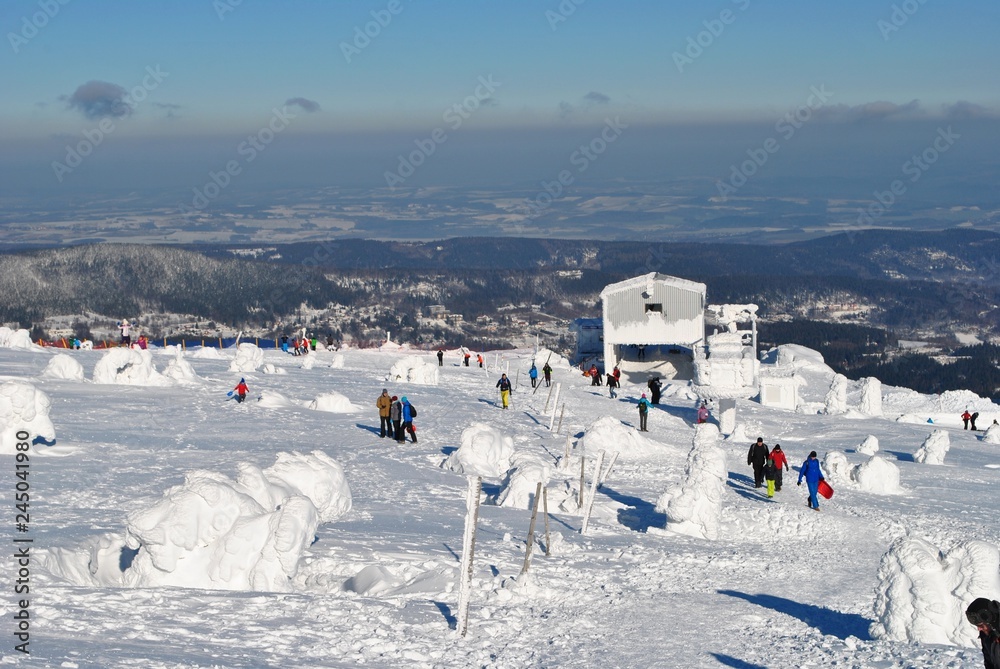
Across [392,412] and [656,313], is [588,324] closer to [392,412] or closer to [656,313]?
[656,313]

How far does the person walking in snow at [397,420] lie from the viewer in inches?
866

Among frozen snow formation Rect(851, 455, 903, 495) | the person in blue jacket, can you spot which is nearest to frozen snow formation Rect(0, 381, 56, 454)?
the person in blue jacket

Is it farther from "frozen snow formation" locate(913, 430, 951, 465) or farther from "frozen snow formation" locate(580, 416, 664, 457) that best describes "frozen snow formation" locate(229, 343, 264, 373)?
"frozen snow formation" locate(913, 430, 951, 465)

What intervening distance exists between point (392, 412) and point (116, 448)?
5.32 meters

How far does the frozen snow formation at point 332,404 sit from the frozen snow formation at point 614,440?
600 centimetres

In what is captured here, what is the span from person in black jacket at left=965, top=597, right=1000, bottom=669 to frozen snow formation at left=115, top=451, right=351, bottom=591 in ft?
21.9

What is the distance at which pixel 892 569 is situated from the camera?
10.5 metres

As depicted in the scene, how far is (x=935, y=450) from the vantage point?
80.8 ft

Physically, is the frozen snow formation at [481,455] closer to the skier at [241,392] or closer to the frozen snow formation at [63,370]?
the skier at [241,392]

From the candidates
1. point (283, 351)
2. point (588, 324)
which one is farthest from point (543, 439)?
point (588, 324)

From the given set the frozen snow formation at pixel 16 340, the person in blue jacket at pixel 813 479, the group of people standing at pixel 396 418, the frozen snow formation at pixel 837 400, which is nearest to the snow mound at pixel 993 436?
the frozen snow formation at pixel 837 400

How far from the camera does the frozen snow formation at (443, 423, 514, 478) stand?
19.8m

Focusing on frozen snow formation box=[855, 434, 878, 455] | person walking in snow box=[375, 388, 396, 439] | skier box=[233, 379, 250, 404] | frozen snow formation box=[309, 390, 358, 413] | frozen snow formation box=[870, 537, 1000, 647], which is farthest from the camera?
frozen snow formation box=[309, 390, 358, 413]

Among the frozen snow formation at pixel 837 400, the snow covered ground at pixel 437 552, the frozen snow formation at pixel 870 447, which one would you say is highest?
the frozen snow formation at pixel 837 400
